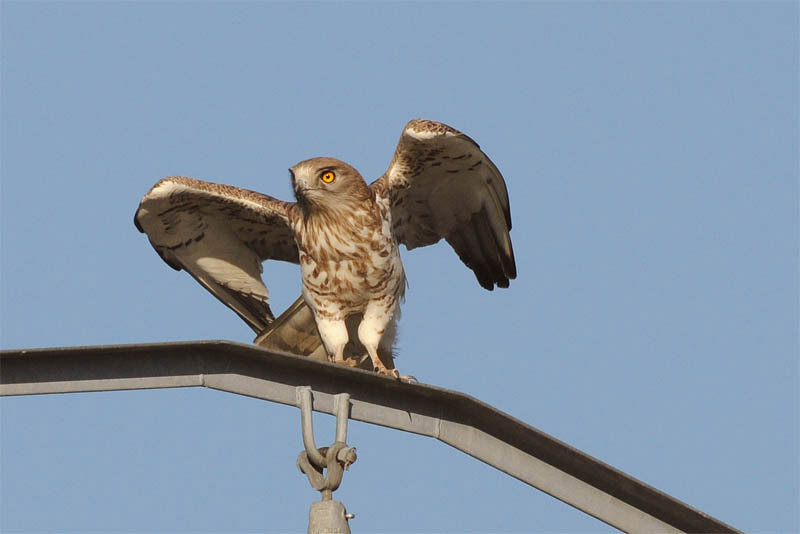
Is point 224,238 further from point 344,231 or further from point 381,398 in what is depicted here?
point 381,398

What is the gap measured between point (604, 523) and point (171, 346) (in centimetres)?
228

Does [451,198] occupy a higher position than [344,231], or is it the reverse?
[451,198]

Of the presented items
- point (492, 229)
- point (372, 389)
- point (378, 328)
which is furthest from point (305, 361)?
point (492, 229)

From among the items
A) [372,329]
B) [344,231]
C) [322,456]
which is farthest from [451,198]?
[322,456]

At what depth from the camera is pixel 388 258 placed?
923 centimetres

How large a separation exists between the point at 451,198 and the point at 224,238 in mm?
1782

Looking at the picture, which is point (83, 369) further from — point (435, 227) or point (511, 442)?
point (435, 227)

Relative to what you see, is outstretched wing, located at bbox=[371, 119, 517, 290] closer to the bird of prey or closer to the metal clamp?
the bird of prey

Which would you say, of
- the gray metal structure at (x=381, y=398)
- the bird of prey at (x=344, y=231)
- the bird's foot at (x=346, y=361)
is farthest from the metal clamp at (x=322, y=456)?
the bird's foot at (x=346, y=361)

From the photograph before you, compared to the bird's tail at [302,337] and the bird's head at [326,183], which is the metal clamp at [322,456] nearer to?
the bird's head at [326,183]

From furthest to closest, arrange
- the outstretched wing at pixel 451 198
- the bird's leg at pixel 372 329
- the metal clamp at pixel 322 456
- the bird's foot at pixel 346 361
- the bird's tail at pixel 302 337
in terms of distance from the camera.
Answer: the bird's tail at pixel 302 337, the outstretched wing at pixel 451 198, the bird's leg at pixel 372 329, the bird's foot at pixel 346 361, the metal clamp at pixel 322 456

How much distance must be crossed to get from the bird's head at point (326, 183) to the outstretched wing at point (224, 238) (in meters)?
0.89

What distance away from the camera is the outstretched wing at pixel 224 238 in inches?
398

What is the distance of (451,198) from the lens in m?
9.98
